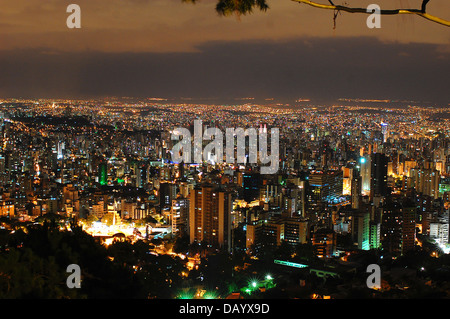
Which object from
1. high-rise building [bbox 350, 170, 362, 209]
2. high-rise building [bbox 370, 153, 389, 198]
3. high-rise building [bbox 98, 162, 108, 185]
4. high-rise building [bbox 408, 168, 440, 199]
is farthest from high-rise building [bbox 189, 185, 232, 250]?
high-rise building [bbox 408, 168, 440, 199]

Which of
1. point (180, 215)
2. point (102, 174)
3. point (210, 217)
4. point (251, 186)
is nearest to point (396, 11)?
point (210, 217)

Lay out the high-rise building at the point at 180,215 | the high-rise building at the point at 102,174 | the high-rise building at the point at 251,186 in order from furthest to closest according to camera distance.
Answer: the high-rise building at the point at 102,174 → the high-rise building at the point at 251,186 → the high-rise building at the point at 180,215

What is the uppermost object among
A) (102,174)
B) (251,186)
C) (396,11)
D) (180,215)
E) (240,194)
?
(396,11)

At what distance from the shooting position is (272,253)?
6.56 meters

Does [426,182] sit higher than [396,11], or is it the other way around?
[396,11]

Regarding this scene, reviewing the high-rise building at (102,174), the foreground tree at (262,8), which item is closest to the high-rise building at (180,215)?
the high-rise building at (102,174)

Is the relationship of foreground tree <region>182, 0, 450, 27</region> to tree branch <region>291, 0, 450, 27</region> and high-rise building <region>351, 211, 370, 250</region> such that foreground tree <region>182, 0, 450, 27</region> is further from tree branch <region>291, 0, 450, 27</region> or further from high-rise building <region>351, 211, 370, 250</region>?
high-rise building <region>351, 211, 370, 250</region>

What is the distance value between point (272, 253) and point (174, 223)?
2012 mm

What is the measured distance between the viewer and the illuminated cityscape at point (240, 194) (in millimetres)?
5016

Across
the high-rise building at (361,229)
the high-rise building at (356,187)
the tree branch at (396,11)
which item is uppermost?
the tree branch at (396,11)

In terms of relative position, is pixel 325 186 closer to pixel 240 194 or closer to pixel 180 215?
pixel 240 194

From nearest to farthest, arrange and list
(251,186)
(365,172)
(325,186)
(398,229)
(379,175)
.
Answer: (398,229) < (251,186) < (325,186) < (379,175) < (365,172)

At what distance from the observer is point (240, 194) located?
9930 millimetres

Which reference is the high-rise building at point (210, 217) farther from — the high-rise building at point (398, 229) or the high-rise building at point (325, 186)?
the high-rise building at point (325, 186)
